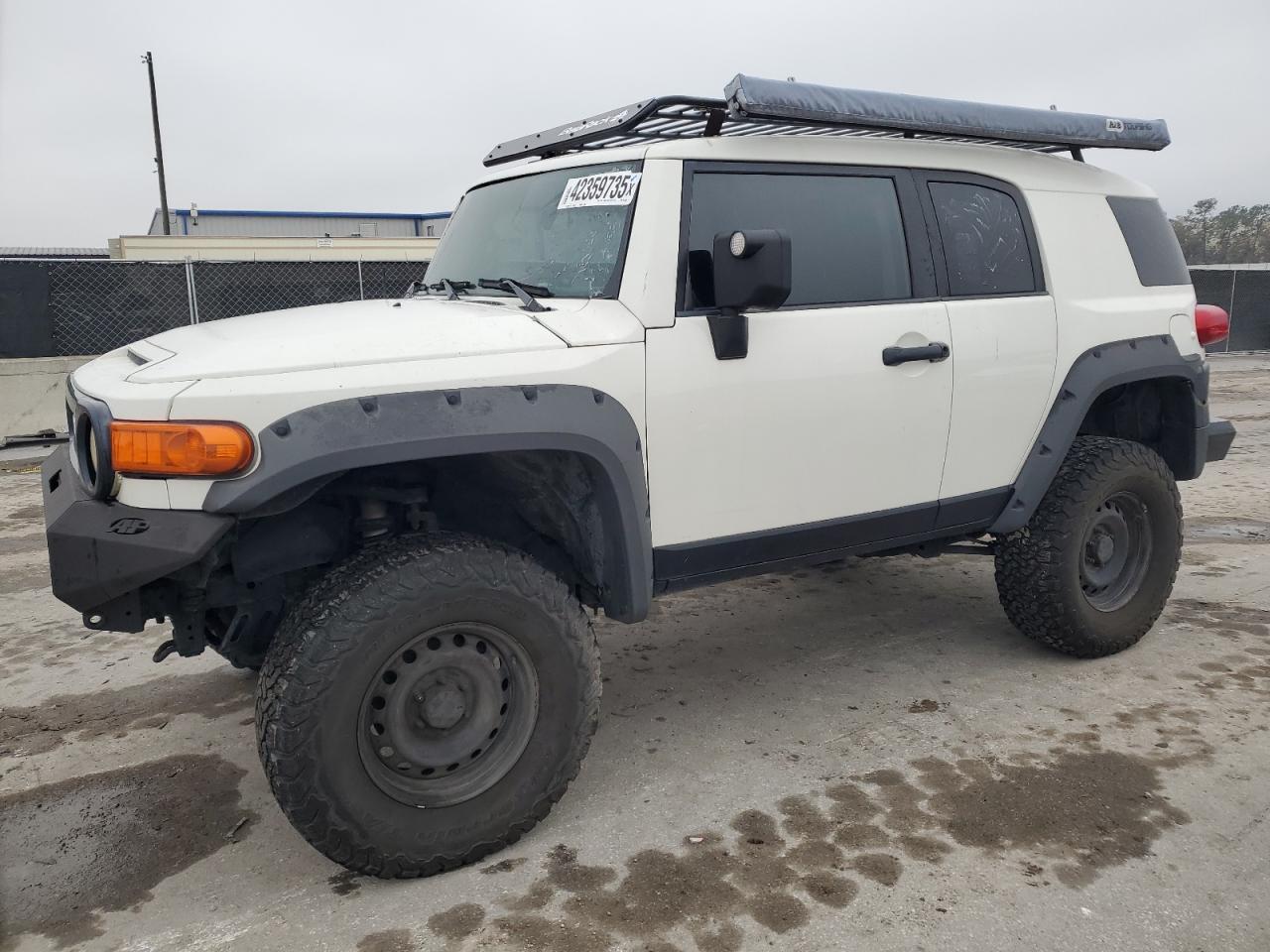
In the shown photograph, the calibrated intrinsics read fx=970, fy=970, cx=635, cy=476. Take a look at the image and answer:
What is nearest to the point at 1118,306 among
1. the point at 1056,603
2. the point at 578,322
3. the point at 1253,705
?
the point at 1056,603

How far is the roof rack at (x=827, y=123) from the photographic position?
3062mm

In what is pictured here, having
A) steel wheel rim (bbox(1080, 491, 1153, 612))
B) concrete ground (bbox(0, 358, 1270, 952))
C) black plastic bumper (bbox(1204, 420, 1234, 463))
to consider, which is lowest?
concrete ground (bbox(0, 358, 1270, 952))

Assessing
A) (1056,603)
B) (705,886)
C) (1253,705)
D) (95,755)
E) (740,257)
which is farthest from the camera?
(1056,603)

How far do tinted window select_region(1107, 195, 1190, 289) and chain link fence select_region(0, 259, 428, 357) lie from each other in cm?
722

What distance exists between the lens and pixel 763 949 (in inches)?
92.1

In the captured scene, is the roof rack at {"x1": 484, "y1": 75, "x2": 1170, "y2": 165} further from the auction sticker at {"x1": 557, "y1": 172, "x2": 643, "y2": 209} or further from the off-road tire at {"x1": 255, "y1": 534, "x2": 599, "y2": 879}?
the off-road tire at {"x1": 255, "y1": 534, "x2": 599, "y2": 879}

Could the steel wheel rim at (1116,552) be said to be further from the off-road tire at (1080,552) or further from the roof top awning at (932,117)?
the roof top awning at (932,117)

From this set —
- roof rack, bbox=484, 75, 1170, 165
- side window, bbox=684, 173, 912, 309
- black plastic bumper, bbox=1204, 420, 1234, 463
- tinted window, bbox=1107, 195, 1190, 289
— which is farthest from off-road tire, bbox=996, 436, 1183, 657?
roof rack, bbox=484, 75, 1170, 165

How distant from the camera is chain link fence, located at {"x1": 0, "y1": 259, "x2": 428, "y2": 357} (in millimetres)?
10211

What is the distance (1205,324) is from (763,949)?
3552 mm

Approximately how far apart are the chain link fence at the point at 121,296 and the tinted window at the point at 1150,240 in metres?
7.22

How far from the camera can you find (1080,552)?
3.94 meters

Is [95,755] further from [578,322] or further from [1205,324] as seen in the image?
[1205,324]

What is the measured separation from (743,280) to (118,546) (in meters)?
1.79
